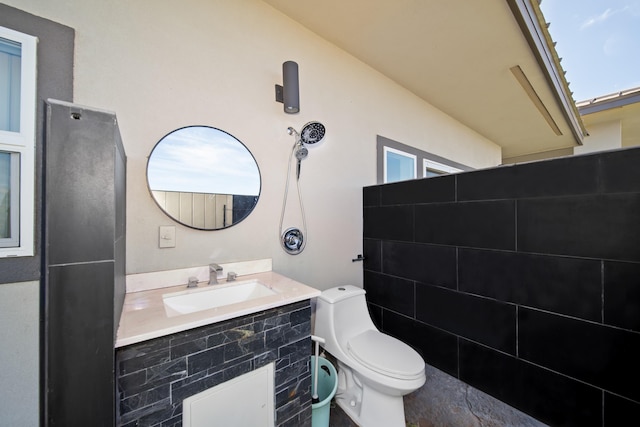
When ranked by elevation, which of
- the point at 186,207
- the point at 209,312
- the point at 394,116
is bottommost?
the point at 209,312

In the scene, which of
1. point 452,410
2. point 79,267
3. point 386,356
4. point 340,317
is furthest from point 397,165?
point 79,267

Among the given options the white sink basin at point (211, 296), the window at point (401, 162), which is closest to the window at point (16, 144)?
the white sink basin at point (211, 296)

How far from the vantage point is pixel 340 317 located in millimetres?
1703

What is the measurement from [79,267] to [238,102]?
1318mm

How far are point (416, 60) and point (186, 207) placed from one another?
8.22ft

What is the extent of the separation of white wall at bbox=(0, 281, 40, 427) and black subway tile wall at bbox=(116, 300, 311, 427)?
0.55m

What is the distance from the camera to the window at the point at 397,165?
2.67m

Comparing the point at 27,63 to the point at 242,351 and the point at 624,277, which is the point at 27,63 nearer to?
the point at 242,351

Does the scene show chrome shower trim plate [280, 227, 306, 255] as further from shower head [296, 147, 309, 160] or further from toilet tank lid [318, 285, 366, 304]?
shower head [296, 147, 309, 160]

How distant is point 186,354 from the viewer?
2.88ft

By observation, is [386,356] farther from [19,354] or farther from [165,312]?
[19,354]

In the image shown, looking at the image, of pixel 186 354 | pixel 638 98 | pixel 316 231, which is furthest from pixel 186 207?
pixel 638 98

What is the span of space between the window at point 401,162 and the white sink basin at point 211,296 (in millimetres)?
1715

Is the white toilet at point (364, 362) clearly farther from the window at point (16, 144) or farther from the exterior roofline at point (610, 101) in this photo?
the exterior roofline at point (610, 101)
